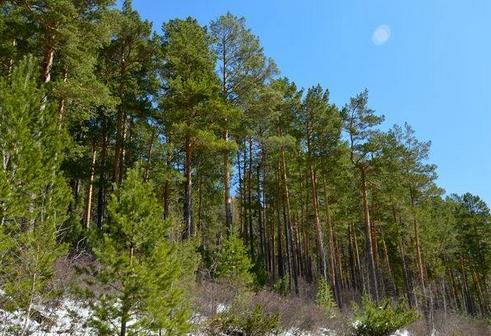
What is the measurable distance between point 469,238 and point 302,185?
915 inches

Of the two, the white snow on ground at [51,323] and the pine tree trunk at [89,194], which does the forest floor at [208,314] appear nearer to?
the white snow on ground at [51,323]

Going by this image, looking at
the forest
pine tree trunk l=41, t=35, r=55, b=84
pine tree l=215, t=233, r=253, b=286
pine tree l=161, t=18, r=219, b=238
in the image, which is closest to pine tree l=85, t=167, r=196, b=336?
the forest

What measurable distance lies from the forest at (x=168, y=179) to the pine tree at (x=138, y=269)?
4 cm

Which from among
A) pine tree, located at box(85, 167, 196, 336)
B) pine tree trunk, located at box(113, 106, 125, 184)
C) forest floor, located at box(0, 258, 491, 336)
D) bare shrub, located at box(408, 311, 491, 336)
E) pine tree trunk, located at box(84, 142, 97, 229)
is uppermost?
pine tree trunk, located at box(113, 106, 125, 184)

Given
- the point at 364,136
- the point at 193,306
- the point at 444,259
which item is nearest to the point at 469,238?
the point at 444,259

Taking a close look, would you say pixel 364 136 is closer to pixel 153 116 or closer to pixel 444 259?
pixel 153 116

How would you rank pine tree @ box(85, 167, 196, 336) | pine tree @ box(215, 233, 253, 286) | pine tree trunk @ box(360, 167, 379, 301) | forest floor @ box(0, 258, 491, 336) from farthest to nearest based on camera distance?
pine tree trunk @ box(360, 167, 379, 301) < pine tree @ box(215, 233, 253, 286) < forest floor @ box(0, 258, 491, 336) < pine tree @ box(85, 167, 196, 336)

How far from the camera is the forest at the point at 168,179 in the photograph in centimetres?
853

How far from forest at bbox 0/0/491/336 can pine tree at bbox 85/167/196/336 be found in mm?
37

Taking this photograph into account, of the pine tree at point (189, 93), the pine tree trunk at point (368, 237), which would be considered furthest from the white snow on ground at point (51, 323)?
the pine tree trunk at point (368, 237)

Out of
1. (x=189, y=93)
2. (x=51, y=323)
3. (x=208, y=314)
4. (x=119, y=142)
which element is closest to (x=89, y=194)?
(x=119, y=142)

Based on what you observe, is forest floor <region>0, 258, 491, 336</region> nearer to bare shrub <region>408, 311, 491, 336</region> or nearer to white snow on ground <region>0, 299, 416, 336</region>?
white snow on ground <region>0, 299, 416, 336</region>

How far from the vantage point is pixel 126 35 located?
21812 millimetres

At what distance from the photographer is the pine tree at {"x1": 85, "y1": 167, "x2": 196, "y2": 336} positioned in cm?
805
